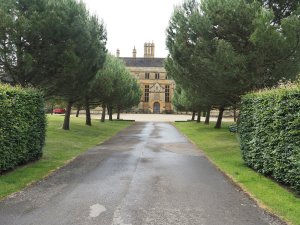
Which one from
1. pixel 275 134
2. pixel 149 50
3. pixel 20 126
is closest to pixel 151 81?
pixel 149 50

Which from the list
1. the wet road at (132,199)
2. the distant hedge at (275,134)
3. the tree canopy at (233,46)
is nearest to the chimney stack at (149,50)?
the tree canopy at (233,46)

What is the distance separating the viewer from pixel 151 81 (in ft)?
398

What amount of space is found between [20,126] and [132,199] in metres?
6.23

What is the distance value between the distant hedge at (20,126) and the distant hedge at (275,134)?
8.20 meters

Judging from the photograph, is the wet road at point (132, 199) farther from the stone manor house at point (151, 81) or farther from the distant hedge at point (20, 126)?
the stone manor house at point (151, 81)

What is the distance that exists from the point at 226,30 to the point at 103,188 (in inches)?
→ 603

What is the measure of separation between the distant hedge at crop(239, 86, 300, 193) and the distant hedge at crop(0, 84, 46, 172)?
8.20 meters

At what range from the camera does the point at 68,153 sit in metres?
18.2

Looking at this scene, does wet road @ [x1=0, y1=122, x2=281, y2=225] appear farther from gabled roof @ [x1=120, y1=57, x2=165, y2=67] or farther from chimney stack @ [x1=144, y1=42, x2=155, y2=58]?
chimney stack @ [x1=144, y1=42, x2=155, y2=58]

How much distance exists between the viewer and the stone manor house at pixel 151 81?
114 meters

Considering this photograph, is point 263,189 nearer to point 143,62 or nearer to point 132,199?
point 132,199

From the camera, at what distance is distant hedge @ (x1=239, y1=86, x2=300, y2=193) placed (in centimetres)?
1015

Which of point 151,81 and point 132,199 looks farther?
point 151,81

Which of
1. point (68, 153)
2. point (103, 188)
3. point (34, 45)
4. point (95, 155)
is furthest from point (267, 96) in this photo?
point (34, 45)
